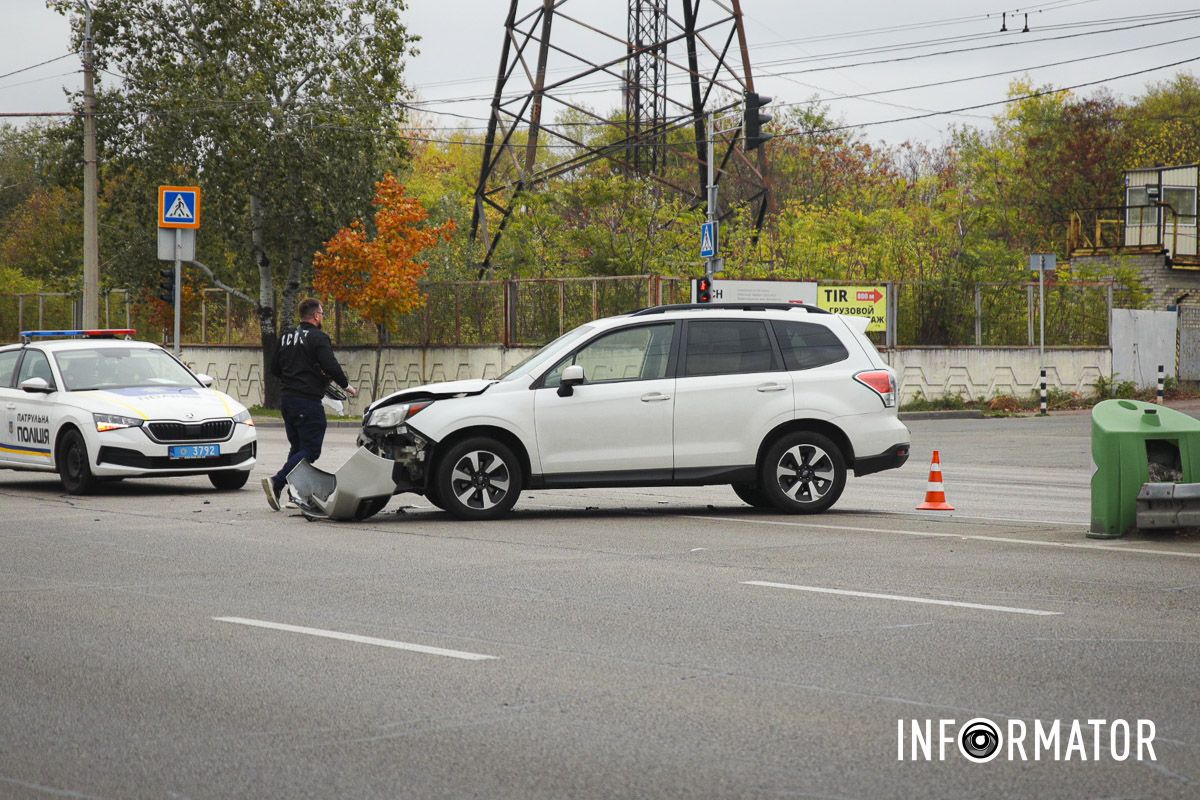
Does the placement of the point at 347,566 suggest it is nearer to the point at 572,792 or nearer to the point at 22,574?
the point at 22,574

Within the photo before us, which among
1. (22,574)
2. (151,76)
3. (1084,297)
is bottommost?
(22,574)

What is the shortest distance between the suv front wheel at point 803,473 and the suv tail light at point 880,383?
2.05ft

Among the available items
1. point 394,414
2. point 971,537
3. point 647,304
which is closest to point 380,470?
point 394,414

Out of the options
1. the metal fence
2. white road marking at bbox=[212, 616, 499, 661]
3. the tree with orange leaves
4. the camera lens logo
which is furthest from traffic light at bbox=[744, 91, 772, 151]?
the camera lens logo

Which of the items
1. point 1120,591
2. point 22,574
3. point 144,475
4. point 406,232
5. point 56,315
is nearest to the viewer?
point 1120,591

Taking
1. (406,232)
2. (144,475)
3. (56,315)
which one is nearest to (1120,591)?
(144,475)

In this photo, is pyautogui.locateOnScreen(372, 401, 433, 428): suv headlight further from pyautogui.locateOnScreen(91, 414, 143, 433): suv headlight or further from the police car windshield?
the police car windshield

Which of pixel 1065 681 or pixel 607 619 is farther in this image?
pixel 607 619

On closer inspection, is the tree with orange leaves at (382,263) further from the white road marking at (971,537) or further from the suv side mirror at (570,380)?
the white road marking at (971,537)

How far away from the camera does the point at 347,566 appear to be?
1030 centimetres

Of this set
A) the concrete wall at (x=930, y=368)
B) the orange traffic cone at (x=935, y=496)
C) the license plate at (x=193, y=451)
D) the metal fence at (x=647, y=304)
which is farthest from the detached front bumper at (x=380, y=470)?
the concrete wall at (x=930, y=368)

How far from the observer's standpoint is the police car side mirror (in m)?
16.6

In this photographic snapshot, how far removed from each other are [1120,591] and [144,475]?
1031cm

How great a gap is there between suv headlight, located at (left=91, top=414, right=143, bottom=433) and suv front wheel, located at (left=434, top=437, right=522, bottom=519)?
4.29 metres
